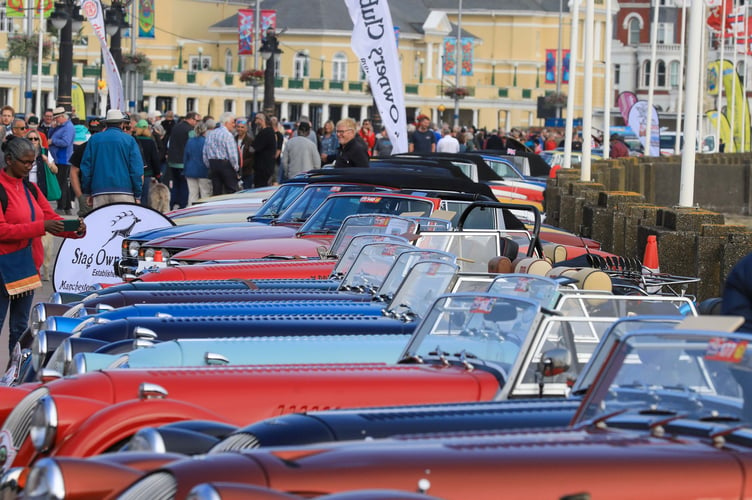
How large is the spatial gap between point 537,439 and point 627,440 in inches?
12.7

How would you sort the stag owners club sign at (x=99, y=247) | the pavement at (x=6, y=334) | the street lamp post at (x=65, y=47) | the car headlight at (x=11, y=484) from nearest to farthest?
the car headlight at (x=11, y=484), the pavement at (x=6, y=334), the stag owners club sign at (x=99, y=247), the street lamp post at (x=65, y=47)

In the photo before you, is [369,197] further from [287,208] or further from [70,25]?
[70,25]

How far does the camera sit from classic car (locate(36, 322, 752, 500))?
4426 mm

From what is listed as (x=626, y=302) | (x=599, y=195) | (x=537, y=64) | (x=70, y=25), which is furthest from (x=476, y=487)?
(x=537, y=64)

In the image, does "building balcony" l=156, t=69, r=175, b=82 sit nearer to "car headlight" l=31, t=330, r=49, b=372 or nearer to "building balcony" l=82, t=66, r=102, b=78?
"building balcony" l=82, t=66, r=102, b=78

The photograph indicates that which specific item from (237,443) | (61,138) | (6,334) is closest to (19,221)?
(6,334)

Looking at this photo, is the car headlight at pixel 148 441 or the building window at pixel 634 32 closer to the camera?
the car headlight at pixel 148 441

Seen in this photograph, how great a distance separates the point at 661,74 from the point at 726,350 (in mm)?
128840

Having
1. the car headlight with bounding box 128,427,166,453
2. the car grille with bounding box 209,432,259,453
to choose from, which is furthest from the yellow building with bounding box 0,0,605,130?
the car grille with bounding box 209,432,259,453

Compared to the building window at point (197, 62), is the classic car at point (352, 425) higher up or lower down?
lower down

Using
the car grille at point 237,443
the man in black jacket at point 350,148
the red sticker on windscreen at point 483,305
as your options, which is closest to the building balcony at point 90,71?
the man in black jacket at point 350,148

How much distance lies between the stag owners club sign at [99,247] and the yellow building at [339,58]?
3564 inches

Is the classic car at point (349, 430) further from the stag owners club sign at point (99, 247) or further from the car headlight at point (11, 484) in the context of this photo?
the stag owners club sign at point (99, 247)

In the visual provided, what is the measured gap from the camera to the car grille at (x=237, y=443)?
5.12m
